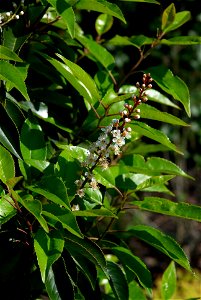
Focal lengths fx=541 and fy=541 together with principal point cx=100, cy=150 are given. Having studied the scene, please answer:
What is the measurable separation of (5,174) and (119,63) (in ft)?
14.3

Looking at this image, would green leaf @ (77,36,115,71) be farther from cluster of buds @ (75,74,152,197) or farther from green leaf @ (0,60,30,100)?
green leaf @ (0,60,30,100)

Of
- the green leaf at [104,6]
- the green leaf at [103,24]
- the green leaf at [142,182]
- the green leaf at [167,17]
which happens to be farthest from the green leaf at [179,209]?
the green leaf at [103,24]

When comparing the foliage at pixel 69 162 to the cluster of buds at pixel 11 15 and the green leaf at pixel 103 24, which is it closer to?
the cluster of buds at pixel 11 15

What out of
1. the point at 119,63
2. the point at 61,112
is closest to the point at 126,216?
the point at 119,63

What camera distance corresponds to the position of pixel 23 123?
1368 millimetres

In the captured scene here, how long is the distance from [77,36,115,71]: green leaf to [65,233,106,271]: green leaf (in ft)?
1.92

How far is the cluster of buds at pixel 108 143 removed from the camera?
124 cm

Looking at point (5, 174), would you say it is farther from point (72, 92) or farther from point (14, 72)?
point (72, 92)

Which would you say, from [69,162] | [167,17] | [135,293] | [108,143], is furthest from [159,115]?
[135,293]

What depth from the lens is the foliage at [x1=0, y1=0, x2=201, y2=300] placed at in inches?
47.5

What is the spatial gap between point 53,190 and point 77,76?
285mm

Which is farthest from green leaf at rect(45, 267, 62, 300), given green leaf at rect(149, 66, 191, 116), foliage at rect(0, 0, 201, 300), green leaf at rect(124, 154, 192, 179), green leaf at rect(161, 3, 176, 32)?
green leaf at rect(161, 3, 176, 32)

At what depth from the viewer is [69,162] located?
4.33 feet

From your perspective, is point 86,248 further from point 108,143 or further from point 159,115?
point 159,115
